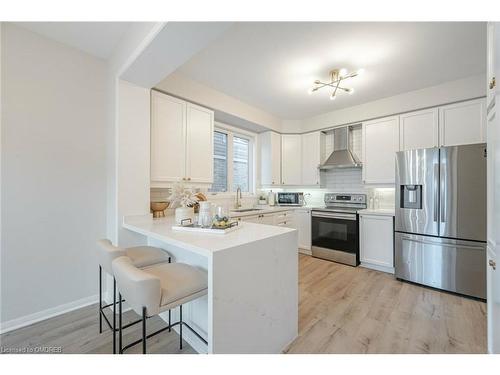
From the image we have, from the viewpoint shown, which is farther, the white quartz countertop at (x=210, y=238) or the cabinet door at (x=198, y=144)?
the cabinet door at (x=198, y=144)

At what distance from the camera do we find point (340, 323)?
74.3 inches

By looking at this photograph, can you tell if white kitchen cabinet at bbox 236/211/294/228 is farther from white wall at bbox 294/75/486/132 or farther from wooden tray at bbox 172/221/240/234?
white wall at bbox 294/75/486/132

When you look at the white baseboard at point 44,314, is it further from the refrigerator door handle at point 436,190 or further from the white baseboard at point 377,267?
the refrigerator door handle at point 436,190

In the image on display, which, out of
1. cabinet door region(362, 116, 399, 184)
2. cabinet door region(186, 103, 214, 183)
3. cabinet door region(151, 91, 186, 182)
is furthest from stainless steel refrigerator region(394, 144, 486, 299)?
cabinet door region(151, 91, 186, 182)

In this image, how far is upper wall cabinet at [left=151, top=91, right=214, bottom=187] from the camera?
2.32 m

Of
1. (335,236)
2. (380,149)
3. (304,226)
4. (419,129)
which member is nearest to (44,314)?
(304,226)

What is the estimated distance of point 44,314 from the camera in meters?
1.91

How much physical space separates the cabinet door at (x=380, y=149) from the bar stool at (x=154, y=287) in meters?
3.09

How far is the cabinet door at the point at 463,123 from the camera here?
2.58 meters

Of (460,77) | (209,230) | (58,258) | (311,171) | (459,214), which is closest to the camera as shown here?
(209,230)

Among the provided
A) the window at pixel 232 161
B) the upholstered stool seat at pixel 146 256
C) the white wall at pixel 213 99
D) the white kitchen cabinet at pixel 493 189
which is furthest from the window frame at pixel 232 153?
the white kitchen cabinet at pixel 493 189
